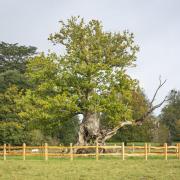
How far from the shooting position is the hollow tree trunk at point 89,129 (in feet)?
120

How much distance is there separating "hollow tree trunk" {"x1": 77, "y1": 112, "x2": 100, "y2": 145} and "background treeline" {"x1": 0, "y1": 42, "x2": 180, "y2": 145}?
159 cm

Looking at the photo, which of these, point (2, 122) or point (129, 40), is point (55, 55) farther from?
point (2, 122)

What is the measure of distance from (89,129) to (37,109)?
14.5 ft

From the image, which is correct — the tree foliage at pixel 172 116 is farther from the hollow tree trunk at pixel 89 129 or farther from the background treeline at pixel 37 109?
the hollow tree trunk at pixel 89 129

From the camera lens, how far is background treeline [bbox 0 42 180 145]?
36.0 metres

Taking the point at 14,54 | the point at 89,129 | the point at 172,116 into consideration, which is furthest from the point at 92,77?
the point at 172,116

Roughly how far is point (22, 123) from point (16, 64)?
15.3 m

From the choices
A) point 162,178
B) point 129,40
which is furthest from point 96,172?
point 129,40

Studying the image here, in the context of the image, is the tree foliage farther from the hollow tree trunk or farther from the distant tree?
the hollow tree trunk

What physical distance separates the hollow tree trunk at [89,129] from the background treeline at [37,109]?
159 cm

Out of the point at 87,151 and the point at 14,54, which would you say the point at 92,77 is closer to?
the point at 87,151

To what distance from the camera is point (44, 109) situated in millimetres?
35531

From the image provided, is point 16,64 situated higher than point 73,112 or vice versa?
point 16,64

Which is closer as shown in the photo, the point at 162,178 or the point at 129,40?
the point at 162,178
